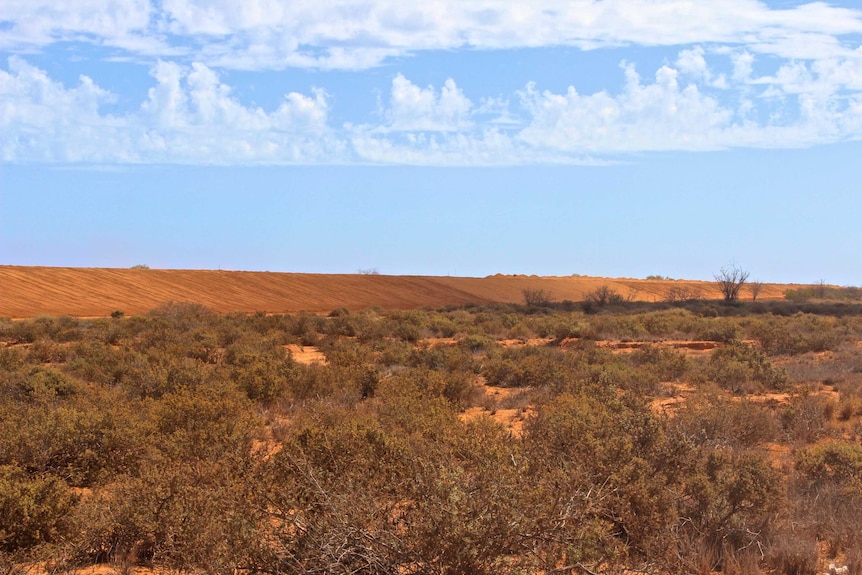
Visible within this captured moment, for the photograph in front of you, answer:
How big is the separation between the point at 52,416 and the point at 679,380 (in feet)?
41.4

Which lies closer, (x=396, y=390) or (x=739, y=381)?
(x=396, y=390)

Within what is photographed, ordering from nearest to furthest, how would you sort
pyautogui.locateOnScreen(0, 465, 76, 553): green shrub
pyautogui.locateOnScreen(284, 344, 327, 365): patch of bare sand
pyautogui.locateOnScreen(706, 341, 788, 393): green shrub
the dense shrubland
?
1. the dense shrubland
2. pyautogui.locateOnScreen(0, 465, 76, 553): green shrub
3. pyautogui.locateOnScreen(706, 341, 788, 393): green shrub
4. pyautogui.locateOnScreen(284, 344, 327, 365): patch of bare sand

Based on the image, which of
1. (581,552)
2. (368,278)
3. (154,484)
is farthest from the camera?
(368,278)

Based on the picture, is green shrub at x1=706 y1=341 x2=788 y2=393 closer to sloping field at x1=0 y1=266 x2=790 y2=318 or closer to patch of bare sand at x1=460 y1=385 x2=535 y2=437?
patch of bare sand at x1=460 y1=385 x2=535 y2=437

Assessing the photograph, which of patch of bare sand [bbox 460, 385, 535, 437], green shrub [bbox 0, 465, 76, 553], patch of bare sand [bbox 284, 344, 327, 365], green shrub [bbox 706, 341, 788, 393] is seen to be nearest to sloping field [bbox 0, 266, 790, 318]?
patch of bare sand [bbox 284, 344, 327, 365]

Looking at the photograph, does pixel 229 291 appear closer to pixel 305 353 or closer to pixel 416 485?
pixel 305 353

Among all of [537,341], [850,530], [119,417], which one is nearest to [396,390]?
[119,417]

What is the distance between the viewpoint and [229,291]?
57469mm

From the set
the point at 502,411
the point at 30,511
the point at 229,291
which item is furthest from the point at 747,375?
the point at 229,291

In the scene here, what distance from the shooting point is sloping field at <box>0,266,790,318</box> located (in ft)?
151

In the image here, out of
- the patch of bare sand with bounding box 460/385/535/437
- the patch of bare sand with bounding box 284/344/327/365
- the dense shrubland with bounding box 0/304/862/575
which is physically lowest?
the patch of bare sand with bounding box 284/344/327/365

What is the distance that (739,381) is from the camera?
15047 mm

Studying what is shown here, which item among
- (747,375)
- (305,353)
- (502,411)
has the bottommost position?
(305,353)

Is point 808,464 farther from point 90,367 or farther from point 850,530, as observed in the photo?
point 90,367
